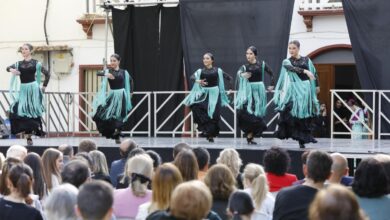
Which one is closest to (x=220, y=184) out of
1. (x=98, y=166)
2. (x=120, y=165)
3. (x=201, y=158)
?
(x=201, y=158)

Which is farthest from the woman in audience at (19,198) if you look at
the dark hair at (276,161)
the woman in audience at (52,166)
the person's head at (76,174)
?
the dark hair at (276,161)

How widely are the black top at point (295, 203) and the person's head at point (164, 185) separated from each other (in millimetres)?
516

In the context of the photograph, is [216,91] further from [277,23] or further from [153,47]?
[153,47]

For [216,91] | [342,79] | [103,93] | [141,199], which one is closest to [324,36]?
[342,79]

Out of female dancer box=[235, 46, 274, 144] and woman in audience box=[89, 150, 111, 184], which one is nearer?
woman in audience box=[89, 150, 111, 184]

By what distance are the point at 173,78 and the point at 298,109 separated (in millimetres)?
4474

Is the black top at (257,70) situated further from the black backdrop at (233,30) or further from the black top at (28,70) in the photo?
the black top at (28,70)

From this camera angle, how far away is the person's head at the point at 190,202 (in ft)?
10.5

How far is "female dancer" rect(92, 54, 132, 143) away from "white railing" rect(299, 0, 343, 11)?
14.6 ft

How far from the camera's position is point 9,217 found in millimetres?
4082

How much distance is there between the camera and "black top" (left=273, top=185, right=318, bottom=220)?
393cm

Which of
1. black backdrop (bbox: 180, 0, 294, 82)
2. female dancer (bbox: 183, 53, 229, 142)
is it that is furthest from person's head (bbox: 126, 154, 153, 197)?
black backdrop (bbox: 180, 0, 294, 82)

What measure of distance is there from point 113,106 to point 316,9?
15.4 ft

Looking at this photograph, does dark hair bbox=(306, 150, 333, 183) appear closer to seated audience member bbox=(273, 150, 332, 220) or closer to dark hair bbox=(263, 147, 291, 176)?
seated audience member bbox=(273, 150, 332, 220)
